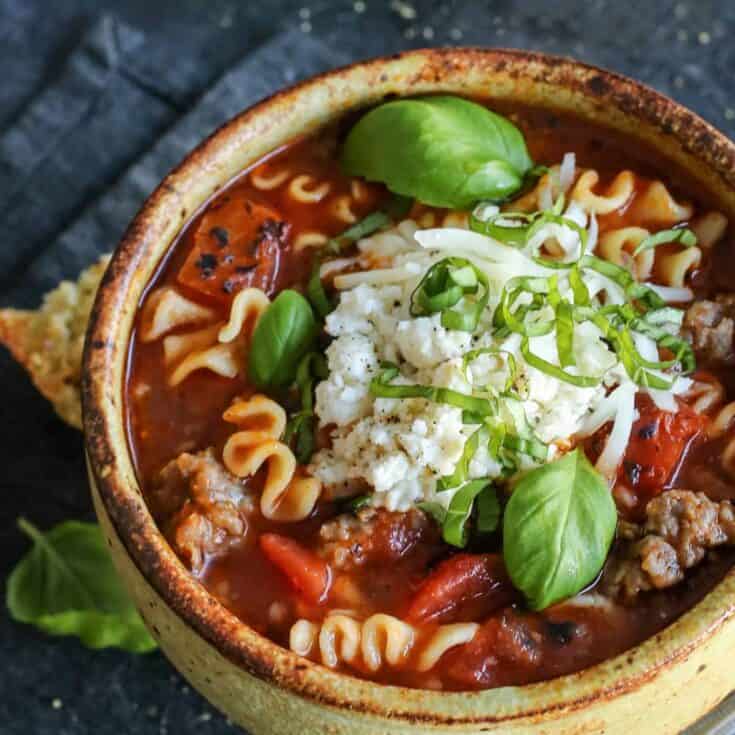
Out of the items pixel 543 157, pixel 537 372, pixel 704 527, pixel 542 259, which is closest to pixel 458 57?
pixel 543 157

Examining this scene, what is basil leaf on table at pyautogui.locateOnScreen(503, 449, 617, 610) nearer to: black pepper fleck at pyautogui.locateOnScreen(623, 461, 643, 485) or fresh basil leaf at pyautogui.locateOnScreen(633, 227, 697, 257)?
black pepper fleck at pyautogui.locateOnScreen(623, 461, 643, 485)

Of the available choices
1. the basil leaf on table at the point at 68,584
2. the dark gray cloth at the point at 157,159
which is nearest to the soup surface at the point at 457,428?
the basil leaf on table at the point at 68,584

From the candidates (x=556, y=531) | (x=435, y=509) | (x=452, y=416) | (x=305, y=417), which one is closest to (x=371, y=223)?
(x=305, y=417)

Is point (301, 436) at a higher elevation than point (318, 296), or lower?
lower

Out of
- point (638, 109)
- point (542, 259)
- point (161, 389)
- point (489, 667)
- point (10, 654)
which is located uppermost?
point (638, 109)

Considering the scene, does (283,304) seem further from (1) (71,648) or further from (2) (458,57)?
(1) (71,648)

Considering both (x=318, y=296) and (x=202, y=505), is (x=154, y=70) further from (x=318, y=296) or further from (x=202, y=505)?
(x=202, y=505)

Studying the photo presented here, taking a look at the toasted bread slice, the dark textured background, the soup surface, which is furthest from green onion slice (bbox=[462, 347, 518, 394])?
the dark textured background
